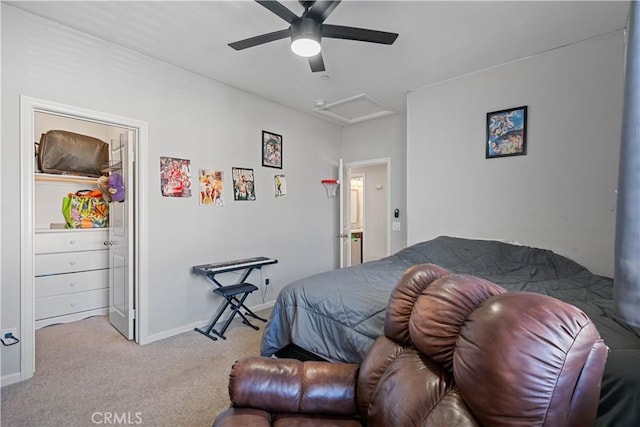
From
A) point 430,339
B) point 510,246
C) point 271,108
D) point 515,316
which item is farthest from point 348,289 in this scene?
point 271,108

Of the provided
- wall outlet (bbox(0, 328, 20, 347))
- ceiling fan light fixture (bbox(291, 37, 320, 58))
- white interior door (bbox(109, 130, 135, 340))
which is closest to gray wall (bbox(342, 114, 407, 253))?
ceiling fan light fixture (bbox(291, 37, 320, 58))

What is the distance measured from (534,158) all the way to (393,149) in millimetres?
1919

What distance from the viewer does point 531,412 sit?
0.74 meters

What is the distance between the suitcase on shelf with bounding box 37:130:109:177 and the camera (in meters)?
3.41

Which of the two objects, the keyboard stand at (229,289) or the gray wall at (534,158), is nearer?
the gray wall at (534,158)

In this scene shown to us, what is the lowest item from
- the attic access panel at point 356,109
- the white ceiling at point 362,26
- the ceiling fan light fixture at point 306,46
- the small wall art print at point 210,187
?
the small wall art print at point 210,187

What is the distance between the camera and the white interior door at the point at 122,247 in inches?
118

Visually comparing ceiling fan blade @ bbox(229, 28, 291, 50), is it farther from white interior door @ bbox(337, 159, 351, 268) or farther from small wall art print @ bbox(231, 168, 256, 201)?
white interior door @ bbox(337, 159, 351, 268)

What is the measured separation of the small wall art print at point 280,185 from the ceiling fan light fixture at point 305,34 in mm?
2279

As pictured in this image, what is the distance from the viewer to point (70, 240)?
3.64 metres

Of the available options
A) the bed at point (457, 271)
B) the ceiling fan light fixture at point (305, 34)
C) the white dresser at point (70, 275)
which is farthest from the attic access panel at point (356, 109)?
the white dresser at point (70, 275)

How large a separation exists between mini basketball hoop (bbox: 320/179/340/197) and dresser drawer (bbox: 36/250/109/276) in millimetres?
3125

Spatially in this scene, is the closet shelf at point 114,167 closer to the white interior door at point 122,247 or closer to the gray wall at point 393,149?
the white interior door at point 122,247

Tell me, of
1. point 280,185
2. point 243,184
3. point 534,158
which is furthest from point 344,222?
point 534,158
